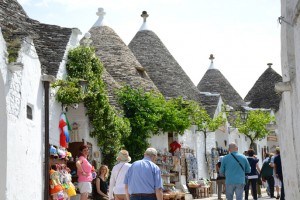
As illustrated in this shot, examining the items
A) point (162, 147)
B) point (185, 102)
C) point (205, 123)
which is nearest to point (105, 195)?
point (162, 147)

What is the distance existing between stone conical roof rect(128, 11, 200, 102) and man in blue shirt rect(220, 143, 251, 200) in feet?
46.9

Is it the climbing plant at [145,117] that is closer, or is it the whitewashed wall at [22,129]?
the whitewashed wall at [22,129]

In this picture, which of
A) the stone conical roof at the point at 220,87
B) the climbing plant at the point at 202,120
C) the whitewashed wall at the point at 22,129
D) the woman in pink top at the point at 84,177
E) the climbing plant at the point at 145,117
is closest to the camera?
the whitewashed wall at the point at 22,129

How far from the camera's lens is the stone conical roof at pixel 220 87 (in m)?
41.9

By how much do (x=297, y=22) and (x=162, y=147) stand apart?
15.5 m

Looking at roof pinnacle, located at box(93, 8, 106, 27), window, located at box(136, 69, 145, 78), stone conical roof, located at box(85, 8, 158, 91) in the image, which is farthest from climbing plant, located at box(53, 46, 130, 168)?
roof pinnacle, located at box(93, 8, 106, 27)

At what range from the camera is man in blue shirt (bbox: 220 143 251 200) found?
13.0 metres

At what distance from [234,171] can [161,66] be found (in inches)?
652

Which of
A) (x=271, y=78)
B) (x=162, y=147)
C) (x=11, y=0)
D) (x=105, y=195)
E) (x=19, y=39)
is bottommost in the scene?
(x=105, y=195)

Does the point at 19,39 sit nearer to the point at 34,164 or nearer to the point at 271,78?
the point at 34,164

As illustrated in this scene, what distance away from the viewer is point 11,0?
596 inches

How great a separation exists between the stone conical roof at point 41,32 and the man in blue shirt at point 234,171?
4821mm

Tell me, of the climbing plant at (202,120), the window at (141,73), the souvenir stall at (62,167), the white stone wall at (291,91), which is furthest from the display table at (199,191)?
→ the white stone wall at (291,91)

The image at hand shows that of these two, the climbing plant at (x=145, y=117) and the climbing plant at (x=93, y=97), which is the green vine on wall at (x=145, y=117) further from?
the climbing plant at (x=93, y=97)
